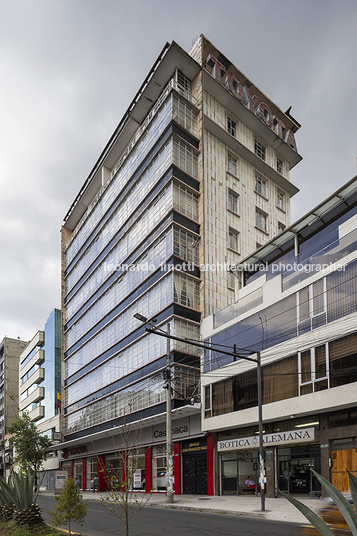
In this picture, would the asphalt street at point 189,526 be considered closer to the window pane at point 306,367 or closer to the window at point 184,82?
the window pane at point 306,367

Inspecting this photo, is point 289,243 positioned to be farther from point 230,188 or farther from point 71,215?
point 71,215

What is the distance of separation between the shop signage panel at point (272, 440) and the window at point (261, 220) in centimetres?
2194

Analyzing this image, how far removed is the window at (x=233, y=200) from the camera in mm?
42091

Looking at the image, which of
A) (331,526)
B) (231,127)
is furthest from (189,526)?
(231,127)

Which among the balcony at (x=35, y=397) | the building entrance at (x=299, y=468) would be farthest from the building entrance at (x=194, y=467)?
the balcony at (x=35, y=397)

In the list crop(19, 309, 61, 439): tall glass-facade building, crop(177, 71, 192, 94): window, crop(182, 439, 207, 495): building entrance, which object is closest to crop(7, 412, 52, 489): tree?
crop(19, 309, 61, 439): tall glass-facade building

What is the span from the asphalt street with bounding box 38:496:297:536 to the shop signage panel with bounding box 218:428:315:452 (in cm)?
662

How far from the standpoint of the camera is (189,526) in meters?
15.3

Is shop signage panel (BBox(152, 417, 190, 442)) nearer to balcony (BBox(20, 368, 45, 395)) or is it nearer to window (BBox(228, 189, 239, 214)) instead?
window (BBox(228, 189, 239, 214))

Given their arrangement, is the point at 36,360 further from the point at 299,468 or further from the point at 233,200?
the point at 299,468

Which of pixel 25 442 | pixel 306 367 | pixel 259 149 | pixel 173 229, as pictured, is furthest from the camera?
pixel 25 442

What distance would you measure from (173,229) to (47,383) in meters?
45.0

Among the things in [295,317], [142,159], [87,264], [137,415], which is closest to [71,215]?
[87,264]

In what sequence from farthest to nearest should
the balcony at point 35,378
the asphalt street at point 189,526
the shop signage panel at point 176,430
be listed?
the balcony at point 35,378 → the shop signage panel at point 176,430 → the asphalt street at point 189,526
